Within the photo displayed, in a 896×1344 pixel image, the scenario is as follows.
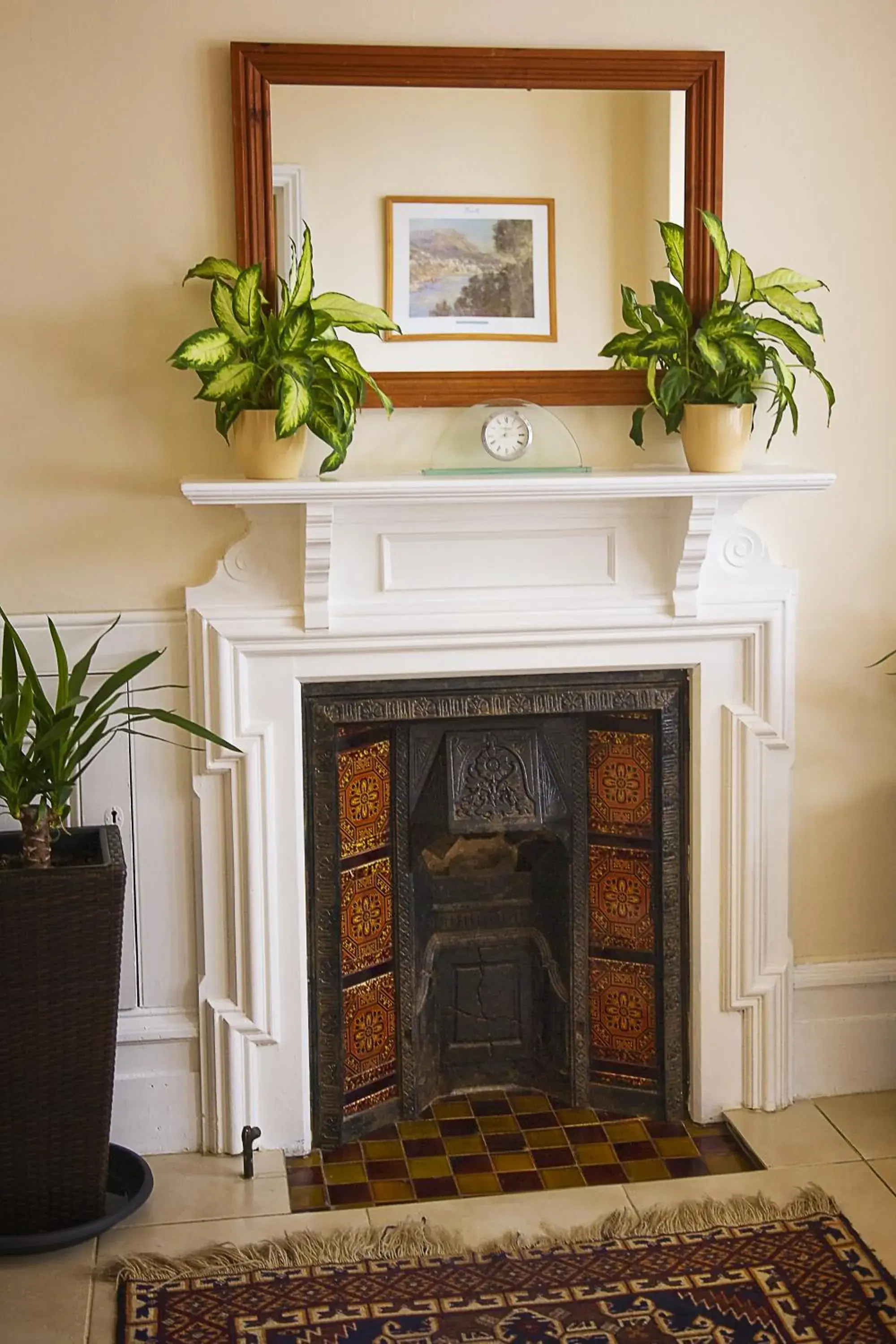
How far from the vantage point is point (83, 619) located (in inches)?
111

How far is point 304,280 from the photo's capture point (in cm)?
266

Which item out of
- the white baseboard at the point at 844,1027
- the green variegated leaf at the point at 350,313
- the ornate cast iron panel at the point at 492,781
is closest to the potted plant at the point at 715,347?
the green variegated leaf at the point at 350,313

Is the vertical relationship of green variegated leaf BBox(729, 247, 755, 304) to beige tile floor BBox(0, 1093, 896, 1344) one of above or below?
above

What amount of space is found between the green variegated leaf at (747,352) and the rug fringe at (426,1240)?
5.01ft

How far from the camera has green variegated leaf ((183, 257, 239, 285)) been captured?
8.73 ft

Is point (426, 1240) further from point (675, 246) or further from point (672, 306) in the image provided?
point (675, 246)

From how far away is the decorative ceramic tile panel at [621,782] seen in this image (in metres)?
3.05

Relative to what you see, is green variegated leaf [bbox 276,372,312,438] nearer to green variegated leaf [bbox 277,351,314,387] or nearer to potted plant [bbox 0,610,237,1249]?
green variegated leaf [bbox 277,351,314,387]

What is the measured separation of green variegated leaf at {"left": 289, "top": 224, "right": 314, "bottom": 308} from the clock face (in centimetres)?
40

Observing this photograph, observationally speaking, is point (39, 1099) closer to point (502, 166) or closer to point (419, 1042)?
point (419, 1042)

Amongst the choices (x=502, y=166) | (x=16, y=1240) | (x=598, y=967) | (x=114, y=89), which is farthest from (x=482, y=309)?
(x=16, y=1240)

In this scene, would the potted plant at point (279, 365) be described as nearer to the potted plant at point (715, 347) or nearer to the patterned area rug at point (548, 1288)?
the potted plant at point (715, 347)

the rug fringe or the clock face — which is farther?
the clock face

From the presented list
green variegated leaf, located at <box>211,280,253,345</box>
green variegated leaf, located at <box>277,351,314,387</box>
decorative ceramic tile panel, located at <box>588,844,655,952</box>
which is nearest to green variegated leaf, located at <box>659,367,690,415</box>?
green variegated leaf, located at <box>277,351,314,387</box>
